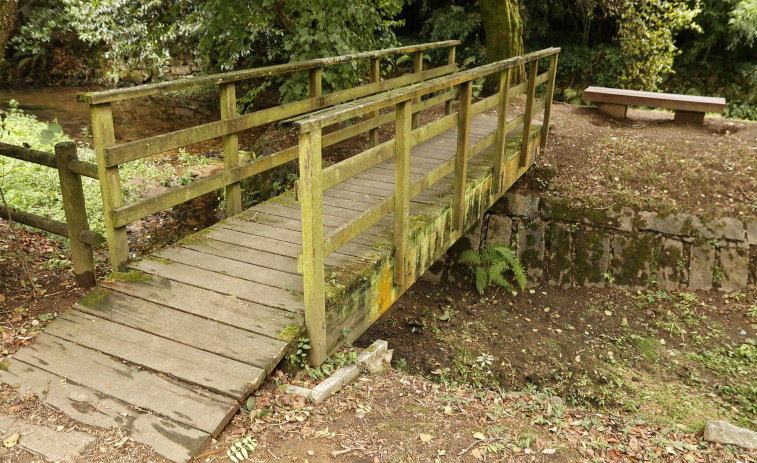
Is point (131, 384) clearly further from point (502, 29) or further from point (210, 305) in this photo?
point (502, 29)

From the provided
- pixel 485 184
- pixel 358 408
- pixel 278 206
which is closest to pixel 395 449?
pixel 358 408

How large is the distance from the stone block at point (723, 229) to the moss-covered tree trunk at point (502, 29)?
16.4 ft

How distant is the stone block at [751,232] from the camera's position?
7.09 meters

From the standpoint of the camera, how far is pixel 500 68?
217 inches

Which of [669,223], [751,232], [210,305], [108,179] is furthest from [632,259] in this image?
[108,179]

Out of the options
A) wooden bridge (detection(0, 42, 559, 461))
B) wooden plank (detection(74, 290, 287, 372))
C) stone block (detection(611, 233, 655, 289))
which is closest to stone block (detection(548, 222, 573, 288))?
stone block (detection(611, 233, 655, 289))

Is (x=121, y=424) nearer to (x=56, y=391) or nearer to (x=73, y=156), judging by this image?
(x=56, y=391)

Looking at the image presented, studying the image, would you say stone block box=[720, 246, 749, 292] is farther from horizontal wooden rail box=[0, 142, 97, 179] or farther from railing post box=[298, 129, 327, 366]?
horizontal wooden rail box=[0, 142, 97, 179]

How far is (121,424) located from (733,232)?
283 inches

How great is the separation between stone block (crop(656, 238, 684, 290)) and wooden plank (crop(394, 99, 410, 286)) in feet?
14.4

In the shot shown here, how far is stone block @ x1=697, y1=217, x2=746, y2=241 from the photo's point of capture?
23.4 ft

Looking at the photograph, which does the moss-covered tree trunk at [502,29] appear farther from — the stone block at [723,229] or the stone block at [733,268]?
the stone block at [733,268]

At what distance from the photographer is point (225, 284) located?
4039mm

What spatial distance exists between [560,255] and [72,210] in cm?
579
